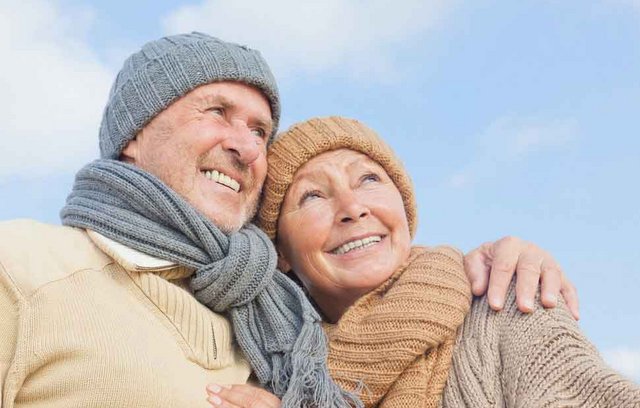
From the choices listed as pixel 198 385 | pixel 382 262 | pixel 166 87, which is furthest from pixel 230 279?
pixel 166 87

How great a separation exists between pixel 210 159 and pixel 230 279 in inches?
22.1

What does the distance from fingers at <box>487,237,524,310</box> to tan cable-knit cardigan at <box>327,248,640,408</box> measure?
37mm

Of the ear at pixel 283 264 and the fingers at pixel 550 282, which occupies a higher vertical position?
the fingers at pixel 550 282

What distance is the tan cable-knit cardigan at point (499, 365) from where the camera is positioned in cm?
250

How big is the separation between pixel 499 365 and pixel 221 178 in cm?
127

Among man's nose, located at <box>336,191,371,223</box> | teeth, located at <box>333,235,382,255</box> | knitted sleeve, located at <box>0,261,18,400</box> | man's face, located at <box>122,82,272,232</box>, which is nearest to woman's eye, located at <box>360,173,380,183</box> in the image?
man's nose, located at <box>336,191,371,223</box>

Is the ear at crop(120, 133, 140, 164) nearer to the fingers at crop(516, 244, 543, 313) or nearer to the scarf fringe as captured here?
the scarf fringe

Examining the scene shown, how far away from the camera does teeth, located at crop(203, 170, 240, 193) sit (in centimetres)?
315

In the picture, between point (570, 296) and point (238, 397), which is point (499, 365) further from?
point (238, 397)

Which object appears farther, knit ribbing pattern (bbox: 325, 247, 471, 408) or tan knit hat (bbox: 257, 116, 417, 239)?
tan knit hat (bbox: 257, 116, 417, 239)

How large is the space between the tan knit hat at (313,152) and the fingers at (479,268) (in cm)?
39

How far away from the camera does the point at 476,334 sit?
278 centimetres

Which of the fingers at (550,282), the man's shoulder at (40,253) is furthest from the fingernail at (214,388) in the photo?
the fingers at (550,282)

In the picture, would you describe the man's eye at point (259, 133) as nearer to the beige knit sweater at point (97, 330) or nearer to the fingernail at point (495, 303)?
the beige knit sweater at point (97, 330)
